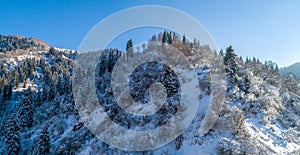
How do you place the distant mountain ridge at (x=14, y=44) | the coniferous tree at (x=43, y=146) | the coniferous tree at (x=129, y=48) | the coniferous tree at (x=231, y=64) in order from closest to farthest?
1. the coniferous tree at (x=43, y=146)
2. the coniferous tree at (x=231, y=64)
3. the coniferous tree at (x=129, y=48)
4. the distant mountain ridge at (x=14, y=44)

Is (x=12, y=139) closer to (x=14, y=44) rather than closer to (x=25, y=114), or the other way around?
(x=25, y=114)

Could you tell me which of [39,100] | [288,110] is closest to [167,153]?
Answer: [288,110]

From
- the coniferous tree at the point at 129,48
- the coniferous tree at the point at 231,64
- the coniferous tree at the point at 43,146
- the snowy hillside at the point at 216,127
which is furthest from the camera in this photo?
the coniferous tree at the point at 129,48

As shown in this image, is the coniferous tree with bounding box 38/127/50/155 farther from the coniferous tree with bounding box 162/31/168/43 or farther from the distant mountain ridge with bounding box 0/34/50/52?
the distant mountain ridge with bounding box 0/34/50/52

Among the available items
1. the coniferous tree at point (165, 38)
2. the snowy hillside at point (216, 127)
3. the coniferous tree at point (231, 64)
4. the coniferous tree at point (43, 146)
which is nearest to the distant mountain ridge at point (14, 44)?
the coniferous tree at point (165, 38)

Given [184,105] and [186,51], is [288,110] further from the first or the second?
[186,51]

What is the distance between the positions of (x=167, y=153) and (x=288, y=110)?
70.9ft

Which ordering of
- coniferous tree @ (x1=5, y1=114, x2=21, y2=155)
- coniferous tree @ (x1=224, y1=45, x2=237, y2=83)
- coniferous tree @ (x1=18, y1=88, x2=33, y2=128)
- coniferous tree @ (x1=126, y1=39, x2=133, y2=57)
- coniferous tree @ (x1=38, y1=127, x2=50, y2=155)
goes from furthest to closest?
coniferous tree @ (x1=126, y1=39, x2=133, y2=57) < coniferous tree @ (x1=18, y1=88, x2=33, y2=128) < coniferous tree @ (x1=224, y1=45, x2=237, y2=83) < coniferous tree @ (x1=5, y1=114, x2=21, y2=155) < coniferous tree @ (x1=38, y1=127, x2=50, y2=155)

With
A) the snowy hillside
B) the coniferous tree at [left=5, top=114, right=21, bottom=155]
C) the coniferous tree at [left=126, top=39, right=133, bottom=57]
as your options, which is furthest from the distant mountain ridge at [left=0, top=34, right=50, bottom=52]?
the coniferous tree at [left=5, top=114, right=21, bottom=155]

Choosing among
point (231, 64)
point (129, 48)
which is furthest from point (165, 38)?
point (231, 64)

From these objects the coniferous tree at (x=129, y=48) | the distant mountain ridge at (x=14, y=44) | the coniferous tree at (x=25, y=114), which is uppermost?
the distant mountain ridge at (x=14, y=44)

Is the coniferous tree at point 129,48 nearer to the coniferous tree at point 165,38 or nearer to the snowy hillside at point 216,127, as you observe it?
the coniferous tree at point 165,38

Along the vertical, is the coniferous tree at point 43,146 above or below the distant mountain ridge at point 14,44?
below

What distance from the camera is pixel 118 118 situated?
31.5 m
